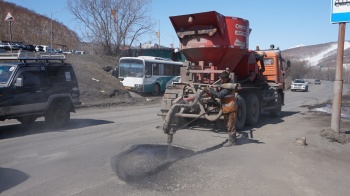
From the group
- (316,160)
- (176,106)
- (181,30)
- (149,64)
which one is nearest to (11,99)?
(176,106)

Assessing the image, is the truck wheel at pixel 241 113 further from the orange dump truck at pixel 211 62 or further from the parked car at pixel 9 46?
the parked car at pixel 9 46

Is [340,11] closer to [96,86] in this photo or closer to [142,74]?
[96,86]

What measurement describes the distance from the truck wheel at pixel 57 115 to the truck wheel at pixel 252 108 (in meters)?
5.88

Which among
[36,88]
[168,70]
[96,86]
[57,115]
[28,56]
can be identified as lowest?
[57,115]

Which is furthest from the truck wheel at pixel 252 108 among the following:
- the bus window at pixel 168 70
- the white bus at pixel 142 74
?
the bus window at pixel 168 70

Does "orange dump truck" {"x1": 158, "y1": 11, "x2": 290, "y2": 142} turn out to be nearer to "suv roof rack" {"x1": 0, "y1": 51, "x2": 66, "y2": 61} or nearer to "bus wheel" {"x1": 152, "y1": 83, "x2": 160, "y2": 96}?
"suv roof rack" {"x1": 0, "y1": 51, "x2": 66, "y2": 61}

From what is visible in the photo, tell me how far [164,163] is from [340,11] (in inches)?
255

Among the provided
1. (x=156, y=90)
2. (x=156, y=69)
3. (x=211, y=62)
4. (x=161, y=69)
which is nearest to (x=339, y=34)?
(x=211, y=62)

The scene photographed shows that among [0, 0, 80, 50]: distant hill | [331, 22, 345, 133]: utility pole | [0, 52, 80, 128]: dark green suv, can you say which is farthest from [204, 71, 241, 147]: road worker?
[0, 0, 80, 50]: distant hill

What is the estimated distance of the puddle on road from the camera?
19.1 ft

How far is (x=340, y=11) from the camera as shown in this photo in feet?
30.7

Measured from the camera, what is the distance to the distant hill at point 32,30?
28614 mm

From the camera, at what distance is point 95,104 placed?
18.1 meters

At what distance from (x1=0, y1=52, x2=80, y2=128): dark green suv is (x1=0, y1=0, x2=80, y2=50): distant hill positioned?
16.2m
